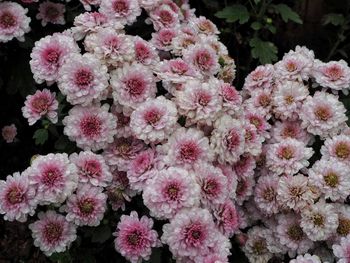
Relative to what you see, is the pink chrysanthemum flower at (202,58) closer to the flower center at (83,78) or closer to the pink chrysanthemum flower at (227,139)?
the pink chrysanthemum flower at (227,139)

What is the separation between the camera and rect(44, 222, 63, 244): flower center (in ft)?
7.29

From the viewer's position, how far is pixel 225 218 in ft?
7.40

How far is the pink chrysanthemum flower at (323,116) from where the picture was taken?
2.56 m

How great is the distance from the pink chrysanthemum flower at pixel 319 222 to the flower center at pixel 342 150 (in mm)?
256

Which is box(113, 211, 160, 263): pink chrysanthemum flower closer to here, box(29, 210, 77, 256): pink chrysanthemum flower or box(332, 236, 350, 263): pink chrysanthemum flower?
box(29, 210, 77, 256): pink chrysanthemum flower

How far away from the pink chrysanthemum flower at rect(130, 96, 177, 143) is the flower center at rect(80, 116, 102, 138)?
134 mm

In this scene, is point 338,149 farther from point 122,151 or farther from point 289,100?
point 122,151

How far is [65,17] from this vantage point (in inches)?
121

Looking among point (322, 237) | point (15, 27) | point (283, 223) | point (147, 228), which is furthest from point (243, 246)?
point (15, 27)

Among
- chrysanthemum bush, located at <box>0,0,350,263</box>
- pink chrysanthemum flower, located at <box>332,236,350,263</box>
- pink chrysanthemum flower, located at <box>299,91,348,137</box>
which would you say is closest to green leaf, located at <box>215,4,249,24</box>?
chrysanthemum bush, located at <box>0,0,350,263</box>

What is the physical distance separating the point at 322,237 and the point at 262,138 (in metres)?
0.51

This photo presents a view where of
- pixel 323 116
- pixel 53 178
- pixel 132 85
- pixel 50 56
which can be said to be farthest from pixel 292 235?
pixel 50 56

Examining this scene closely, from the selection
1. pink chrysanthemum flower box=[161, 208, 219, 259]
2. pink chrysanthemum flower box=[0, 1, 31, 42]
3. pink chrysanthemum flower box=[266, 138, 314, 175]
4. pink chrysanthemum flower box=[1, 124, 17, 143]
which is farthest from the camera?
pink chrysanthemum flower box=[1, 124, 17, 143]

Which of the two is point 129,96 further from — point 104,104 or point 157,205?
point 157,205
